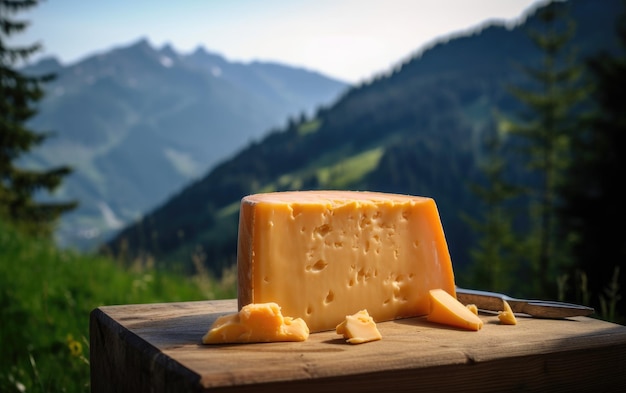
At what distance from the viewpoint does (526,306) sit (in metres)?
2.56

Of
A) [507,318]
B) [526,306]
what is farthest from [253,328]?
[526,306]

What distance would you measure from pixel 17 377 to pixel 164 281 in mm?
2428

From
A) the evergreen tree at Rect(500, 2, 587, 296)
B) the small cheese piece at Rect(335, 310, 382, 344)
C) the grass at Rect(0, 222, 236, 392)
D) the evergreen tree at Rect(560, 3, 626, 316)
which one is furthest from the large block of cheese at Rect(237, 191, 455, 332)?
the evergreen tree at Rect(500, 2, 587, 296)

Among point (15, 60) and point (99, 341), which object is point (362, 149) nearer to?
point (15, 60)

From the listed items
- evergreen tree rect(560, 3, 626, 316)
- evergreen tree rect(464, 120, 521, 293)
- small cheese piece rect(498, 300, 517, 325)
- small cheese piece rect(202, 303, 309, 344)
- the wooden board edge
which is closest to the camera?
the wooden board edge

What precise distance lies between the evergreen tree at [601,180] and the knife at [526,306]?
12.7 meters

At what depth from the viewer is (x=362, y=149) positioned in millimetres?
134125

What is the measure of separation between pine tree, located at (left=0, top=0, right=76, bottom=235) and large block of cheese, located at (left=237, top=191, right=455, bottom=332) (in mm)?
22038

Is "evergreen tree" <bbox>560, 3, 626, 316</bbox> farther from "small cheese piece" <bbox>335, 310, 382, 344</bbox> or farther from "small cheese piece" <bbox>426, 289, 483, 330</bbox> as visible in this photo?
"small cheese piece" <bbox>335, 310, 382, 344</bbox>

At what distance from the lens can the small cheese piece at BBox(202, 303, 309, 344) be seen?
1.94 m

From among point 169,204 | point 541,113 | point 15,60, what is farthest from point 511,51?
point 15,60

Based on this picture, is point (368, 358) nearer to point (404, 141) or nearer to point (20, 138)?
point (20, 138)

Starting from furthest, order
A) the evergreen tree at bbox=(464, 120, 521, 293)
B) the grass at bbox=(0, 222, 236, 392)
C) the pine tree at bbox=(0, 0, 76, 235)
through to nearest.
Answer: the evergreen tree at bbox=(464, 120, 521, 293) → the pine tree at bbox=(0, 0, 76, 235) → the grass at bbox=(0, 222, 236, 392)

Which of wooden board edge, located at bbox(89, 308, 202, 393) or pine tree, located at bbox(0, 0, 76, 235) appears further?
pine tree, located at bbox(0, 0, 76, 235)
